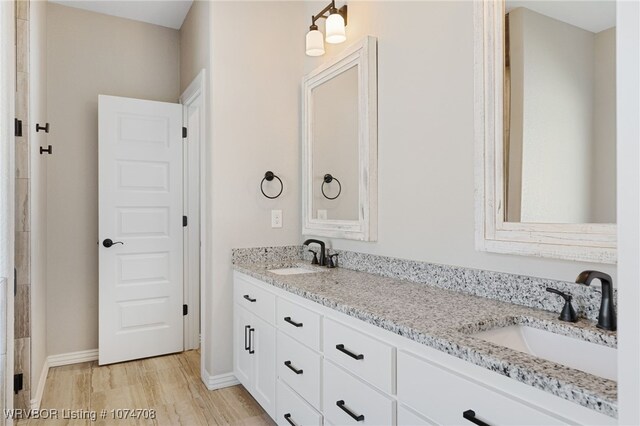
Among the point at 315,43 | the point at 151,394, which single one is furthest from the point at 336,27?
the point at 151,394

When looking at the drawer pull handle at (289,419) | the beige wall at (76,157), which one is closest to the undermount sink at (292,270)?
the drawer pull handle at (289,419)

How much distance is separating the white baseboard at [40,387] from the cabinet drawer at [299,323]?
1.52 metres

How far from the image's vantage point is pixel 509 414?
921 millimetres

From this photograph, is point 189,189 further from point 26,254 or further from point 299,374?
point 299,374

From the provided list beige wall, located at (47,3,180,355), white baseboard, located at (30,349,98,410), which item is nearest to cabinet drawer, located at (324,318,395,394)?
white baseboard, located at (30,349,98,410)

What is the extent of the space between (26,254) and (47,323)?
1066 millimetres

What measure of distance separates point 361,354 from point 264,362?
0.93 m

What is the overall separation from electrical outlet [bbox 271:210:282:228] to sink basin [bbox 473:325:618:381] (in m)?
1.74

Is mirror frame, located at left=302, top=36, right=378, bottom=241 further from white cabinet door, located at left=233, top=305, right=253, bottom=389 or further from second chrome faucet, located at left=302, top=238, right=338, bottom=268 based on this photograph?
white cabinet door, located at left=233, top=305, right=253, bottom=389

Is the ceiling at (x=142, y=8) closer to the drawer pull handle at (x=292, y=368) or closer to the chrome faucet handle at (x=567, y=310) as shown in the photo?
the drawer pull handle at (x=292, y=368)

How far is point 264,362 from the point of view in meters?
2.17

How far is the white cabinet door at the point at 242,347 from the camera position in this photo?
237 centimetres

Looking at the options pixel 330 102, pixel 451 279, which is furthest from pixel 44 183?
pixel 451 279

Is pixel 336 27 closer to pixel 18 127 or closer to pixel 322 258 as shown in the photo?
pixel 322 258
